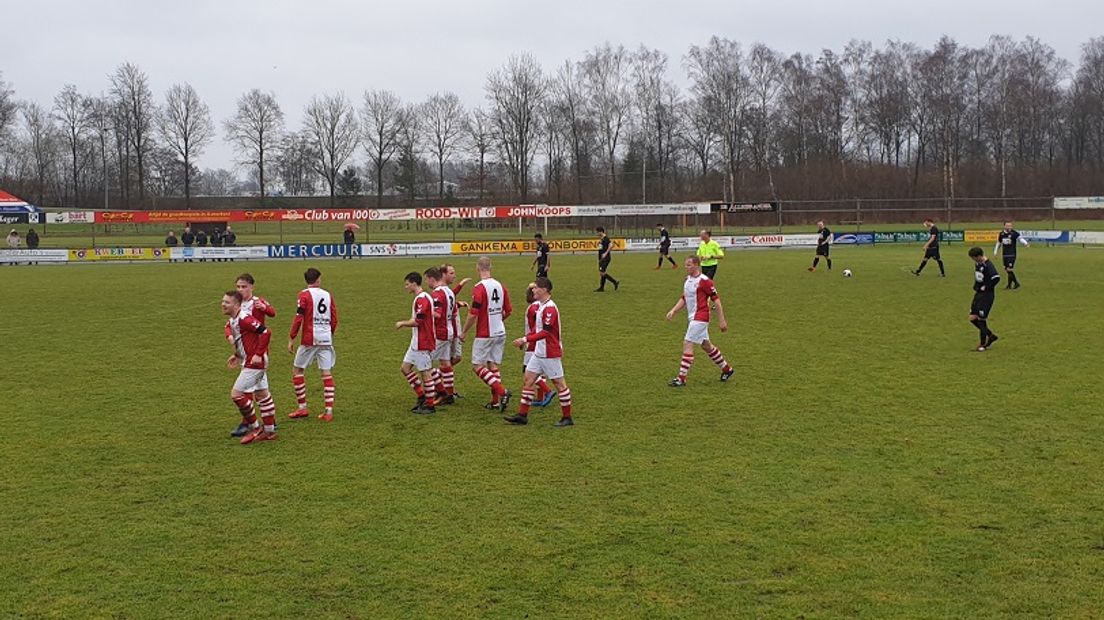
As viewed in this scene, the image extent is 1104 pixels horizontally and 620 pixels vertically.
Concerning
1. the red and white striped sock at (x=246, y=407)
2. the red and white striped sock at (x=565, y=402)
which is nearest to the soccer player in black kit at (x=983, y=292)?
the red and white striped sock at (x=565, y=402)

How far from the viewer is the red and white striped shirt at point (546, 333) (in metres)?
10.5

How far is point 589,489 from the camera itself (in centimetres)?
815

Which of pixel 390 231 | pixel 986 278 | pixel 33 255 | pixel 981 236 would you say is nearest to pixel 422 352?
pixel 986 278

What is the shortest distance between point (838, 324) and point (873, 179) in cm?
6910

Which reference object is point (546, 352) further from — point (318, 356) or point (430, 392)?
point (318, 356)

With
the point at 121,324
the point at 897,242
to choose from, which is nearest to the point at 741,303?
the point at 121,324

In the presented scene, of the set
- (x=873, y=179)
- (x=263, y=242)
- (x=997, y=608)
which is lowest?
(x=997, y=608)

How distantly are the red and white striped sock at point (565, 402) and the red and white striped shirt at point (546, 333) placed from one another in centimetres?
44

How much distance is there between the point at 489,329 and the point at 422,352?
0.94 m

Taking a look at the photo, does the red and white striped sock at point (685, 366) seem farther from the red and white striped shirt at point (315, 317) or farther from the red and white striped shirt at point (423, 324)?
the red and white striped shirt at point (315, 317)

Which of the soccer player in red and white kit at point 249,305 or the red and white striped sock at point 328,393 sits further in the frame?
the red and white striped sock at point 328,393

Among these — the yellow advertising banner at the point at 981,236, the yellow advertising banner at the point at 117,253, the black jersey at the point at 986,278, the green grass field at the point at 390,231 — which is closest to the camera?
the black jersey at the point at 986,278

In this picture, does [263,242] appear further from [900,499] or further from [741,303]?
[900,499]

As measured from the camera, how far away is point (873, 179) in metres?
83.1
